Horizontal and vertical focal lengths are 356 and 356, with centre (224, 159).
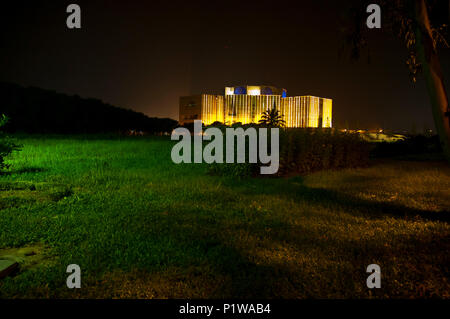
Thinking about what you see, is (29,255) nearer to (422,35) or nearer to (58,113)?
(422,35)

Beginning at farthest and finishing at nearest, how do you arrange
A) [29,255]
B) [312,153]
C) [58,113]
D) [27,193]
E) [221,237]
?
[58,113] → [312,153] → [27,193] → [221,237] → [29,255]

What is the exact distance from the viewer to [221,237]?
4.93 metres

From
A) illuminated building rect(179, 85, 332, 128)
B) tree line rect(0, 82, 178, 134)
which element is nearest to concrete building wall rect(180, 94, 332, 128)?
illuminated building rect(179, 85, 332, 128)

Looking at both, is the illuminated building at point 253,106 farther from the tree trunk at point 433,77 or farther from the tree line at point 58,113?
the tree trunk at point 433,77

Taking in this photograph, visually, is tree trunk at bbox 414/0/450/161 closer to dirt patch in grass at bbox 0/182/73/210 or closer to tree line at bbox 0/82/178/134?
dirt patch in grass at bbox 0/182/73/210

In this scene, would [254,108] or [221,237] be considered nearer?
[221,237]

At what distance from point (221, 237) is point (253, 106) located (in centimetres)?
5168

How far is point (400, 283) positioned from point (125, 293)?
8.74 ft

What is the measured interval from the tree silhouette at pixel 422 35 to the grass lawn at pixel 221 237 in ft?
6.22

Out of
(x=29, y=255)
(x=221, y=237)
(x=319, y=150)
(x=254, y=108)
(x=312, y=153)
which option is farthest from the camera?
(x=254, y=108)

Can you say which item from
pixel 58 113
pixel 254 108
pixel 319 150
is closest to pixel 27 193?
pixel 319 150

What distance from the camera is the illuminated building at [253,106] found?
54969mm

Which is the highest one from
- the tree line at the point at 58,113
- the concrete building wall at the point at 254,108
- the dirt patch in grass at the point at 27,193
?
the concrete building wall at the point at 254,108

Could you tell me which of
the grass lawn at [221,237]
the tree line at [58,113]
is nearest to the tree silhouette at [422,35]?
the grass lawn at [221,237]
